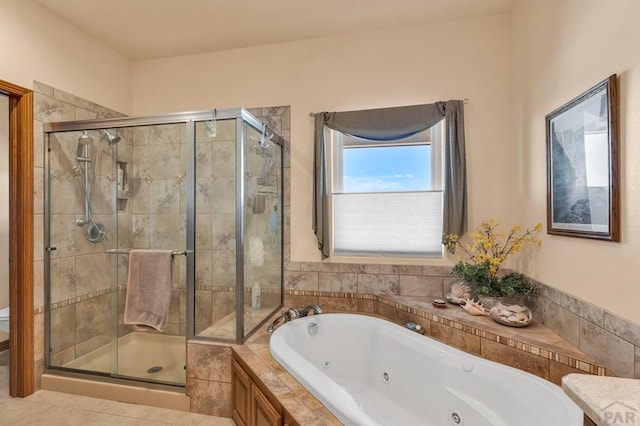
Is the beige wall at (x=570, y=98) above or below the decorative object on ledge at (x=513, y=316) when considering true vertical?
above

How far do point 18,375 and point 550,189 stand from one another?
367cm

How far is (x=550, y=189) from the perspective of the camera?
74.4 inches

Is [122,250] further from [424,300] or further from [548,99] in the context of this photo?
[548,99]

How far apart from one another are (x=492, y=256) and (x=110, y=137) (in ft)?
9.78

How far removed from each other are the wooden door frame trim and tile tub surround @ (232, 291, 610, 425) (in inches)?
60.0

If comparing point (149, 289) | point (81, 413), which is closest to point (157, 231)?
point (149, 289)

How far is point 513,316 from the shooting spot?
195cm

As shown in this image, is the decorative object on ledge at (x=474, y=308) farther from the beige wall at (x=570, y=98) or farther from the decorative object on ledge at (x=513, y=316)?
the beige wall at (x=570, y=98)

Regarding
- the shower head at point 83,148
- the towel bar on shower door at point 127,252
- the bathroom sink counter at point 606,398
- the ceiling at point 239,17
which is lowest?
the bathroom sink counter at point 606,398

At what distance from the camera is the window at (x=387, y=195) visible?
2619mm

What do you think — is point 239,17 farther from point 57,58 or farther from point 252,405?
point 252,405

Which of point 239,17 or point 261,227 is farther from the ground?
point 239,17

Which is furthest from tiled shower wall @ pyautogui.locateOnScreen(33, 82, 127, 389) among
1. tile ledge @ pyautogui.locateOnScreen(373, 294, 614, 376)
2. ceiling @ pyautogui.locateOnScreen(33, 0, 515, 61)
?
tile ledge @ pyautogui.locateOnScreen(373, 294, 614, 376)

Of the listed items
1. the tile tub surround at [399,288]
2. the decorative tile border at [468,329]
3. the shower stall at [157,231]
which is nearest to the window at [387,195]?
the tile tub surround at [399,288]
